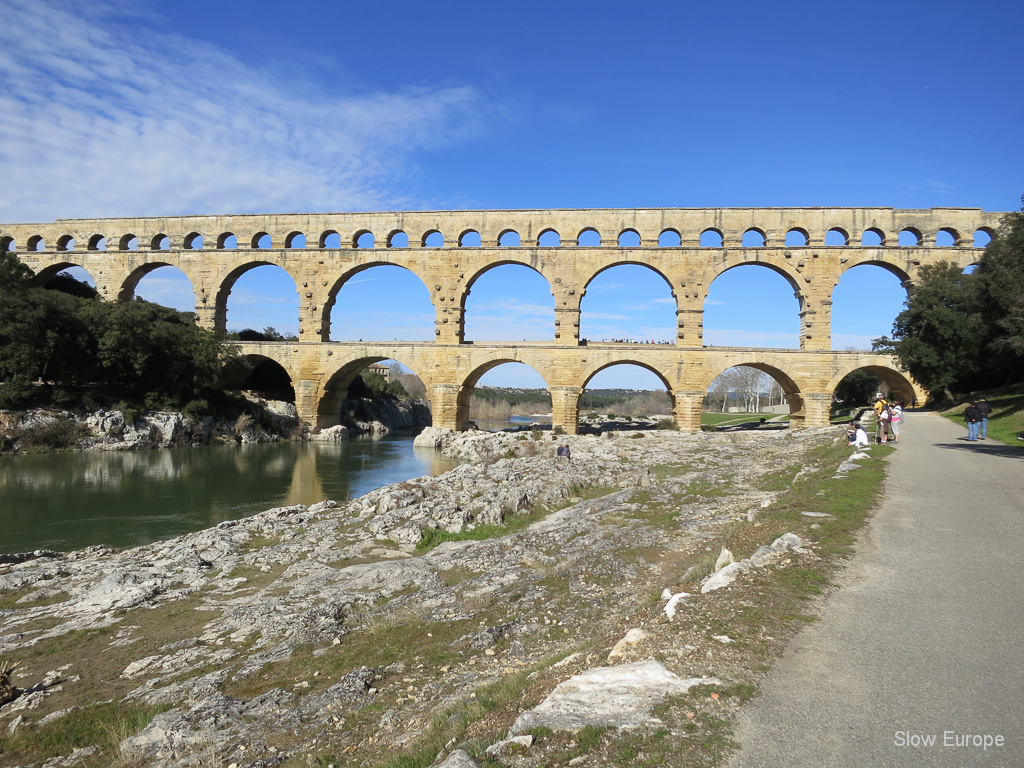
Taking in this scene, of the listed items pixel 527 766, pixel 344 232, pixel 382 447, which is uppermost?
pixel 344 232

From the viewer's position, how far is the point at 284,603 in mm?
6543

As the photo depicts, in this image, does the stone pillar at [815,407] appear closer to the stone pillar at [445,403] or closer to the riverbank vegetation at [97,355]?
the stone pillar at [445,403]

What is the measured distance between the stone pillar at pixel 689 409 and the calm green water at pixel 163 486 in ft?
38.4

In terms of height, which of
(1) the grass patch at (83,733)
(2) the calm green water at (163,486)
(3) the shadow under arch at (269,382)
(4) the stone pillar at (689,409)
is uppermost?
(3) the shadow under arch at (269,382)

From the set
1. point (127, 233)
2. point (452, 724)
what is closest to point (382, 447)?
point (127, 233)

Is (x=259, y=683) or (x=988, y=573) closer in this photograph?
(x=988, y=573)

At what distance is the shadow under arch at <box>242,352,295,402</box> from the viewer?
3316 centimetres

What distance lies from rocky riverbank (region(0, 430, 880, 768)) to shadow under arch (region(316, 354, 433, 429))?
19222 millimetres

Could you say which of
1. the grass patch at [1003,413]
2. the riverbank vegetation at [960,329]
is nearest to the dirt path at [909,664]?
the grass patch at [1003,413]

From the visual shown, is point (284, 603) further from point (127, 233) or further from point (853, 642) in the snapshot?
point (127, 233)

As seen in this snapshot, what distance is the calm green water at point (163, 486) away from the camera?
11.4 meters

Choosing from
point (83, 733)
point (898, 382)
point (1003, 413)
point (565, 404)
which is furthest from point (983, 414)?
Result: point (83, 733)

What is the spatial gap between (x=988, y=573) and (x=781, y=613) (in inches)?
83.1

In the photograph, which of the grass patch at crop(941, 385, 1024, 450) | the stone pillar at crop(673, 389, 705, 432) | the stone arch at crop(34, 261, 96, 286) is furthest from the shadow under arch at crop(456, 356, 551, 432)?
the stone arch at crop(34, 261, 96, 286)
